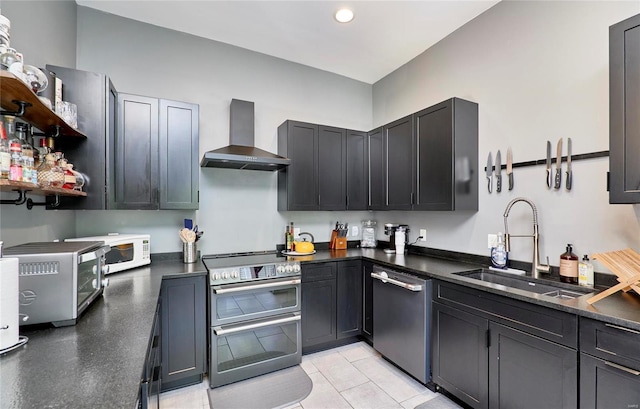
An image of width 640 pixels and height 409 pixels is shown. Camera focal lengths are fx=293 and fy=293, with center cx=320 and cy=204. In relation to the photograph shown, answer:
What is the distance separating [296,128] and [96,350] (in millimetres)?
2484

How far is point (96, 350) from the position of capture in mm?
1049

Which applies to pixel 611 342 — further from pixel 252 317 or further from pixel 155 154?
pixel 155 154

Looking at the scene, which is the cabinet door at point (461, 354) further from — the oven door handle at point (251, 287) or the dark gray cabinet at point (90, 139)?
the dark gray cabinet at point (90, 139)

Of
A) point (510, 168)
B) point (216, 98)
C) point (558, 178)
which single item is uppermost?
point (216, 98)

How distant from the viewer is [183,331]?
2271 millimetres

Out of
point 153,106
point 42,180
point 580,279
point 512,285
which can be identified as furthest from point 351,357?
point 153,106

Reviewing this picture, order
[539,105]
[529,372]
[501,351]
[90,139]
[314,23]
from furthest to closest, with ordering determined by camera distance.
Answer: [314,23]
[539,105]
[90,139]
[501,351]
[529,372]

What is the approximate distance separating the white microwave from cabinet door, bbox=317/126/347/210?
1.68m

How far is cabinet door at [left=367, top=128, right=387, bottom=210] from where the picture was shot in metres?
3.23

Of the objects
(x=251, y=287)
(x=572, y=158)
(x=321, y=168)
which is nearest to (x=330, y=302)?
(x=251, y=287)

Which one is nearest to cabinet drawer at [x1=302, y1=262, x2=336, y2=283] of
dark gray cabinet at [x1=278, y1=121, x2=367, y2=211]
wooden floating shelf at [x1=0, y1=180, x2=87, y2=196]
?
dark gray cabinet at [x1=278, y1=121, x2=367, y2=211]

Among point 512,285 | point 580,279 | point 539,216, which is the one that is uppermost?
point 539,216

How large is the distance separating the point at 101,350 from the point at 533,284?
248 centimetres

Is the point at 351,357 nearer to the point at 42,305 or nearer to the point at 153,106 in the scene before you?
the point at 42,305
